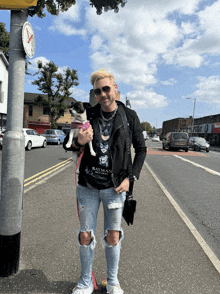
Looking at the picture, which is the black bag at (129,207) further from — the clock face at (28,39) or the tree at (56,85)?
the tree at (56,85)

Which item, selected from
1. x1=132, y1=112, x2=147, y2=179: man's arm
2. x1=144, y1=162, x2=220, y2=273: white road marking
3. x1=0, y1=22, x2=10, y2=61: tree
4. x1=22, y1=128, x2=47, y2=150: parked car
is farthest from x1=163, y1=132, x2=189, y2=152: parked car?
x1=132, y1=112, x2=147, y2=179: man's arm

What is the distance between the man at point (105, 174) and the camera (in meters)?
2.07

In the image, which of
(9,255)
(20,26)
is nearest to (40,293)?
(9,255)

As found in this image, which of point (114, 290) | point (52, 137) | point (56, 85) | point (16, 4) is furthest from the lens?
point (56, 85)

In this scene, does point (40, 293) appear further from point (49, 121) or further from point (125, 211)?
point (49, 121)

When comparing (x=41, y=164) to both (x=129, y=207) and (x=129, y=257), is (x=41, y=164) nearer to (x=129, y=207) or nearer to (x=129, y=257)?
(x=129, y=257)

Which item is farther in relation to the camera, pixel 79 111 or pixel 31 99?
pixel 31 99

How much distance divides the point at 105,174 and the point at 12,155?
97cm

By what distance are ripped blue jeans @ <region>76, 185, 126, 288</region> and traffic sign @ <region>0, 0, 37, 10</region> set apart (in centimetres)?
178

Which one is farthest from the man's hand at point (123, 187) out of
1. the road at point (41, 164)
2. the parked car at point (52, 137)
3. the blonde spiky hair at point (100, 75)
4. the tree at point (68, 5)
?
the parked car at point (52, 137)

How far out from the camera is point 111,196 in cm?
209

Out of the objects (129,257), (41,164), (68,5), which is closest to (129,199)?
(129,257)

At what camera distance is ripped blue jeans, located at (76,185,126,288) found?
6.89 feet

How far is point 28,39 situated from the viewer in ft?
8.21
